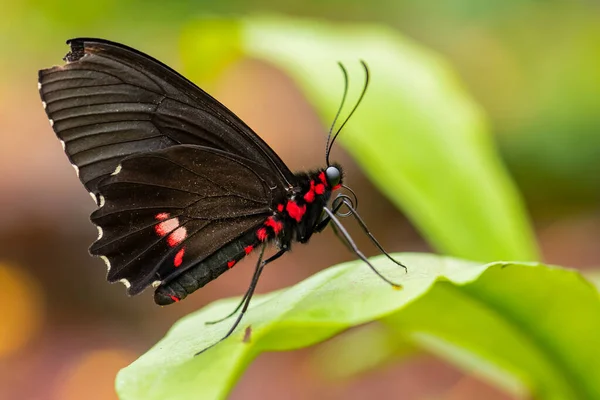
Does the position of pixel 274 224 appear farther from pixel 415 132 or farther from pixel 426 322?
pixel 415 132

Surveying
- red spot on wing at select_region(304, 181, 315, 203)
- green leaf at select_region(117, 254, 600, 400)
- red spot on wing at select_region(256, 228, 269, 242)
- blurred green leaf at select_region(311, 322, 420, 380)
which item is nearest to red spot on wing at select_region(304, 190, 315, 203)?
red spot on wing at select_region(304, 181, 315, 203)

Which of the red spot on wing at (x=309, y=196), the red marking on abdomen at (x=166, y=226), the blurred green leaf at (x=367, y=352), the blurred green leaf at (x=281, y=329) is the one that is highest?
the red marking on abdomen at (x=166, y=226)

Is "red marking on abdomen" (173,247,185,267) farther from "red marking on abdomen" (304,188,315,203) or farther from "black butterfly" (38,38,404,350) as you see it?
"red marking on abdomen" (304,188,315,203)

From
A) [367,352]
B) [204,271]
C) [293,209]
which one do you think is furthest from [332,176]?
[367,352]

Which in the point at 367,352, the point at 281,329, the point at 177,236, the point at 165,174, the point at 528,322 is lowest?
the point at 367,352

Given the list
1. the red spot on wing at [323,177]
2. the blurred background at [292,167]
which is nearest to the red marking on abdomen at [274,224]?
the red spot on wing at [323,177]

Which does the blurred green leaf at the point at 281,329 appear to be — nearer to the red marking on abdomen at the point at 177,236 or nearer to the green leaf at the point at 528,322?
the green leaf at the point at 528,322
